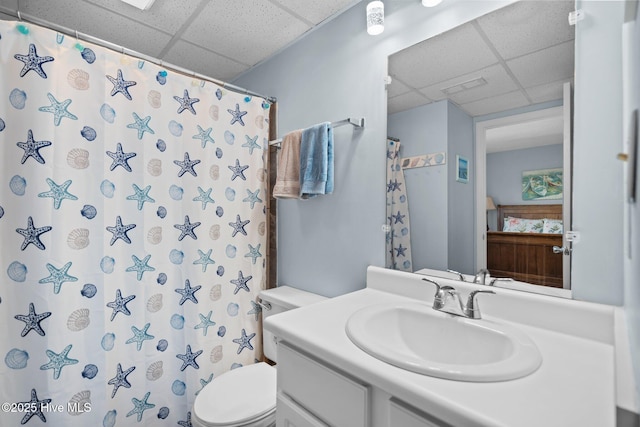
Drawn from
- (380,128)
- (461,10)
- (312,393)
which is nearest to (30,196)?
(312,393)

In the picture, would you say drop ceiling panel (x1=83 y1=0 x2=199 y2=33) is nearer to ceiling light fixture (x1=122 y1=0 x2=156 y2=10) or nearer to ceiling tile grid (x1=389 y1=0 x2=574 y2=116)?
ceiling light fixture (x1=122 y1=0 x2=156 y2=10)

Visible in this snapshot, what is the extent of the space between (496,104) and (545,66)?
0.16 metres

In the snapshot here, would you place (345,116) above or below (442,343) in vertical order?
above

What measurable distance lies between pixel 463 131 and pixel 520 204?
13.4 inches

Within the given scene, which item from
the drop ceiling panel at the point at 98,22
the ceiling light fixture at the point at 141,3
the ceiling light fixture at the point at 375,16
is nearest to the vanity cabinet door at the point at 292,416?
the ceiling light fixture at the point at 375,16

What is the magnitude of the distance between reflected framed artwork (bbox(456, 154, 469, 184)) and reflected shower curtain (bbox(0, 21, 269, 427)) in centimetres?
114

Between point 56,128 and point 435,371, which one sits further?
point 56,128

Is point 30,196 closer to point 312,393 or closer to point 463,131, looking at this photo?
point 312,393

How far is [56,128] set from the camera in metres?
1.14

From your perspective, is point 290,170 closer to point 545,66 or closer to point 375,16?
point 375,16

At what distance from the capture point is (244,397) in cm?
128

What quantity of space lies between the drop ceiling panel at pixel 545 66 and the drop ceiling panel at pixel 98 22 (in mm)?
1847

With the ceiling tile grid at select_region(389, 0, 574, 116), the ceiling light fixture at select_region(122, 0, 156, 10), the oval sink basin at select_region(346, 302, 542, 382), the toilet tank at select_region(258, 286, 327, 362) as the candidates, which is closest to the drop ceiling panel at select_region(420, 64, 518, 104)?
the ceiling tile grid at select_region(389, 0, 574, 116)

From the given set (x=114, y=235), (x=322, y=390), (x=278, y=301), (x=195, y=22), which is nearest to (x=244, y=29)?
(x=195, y=22)
